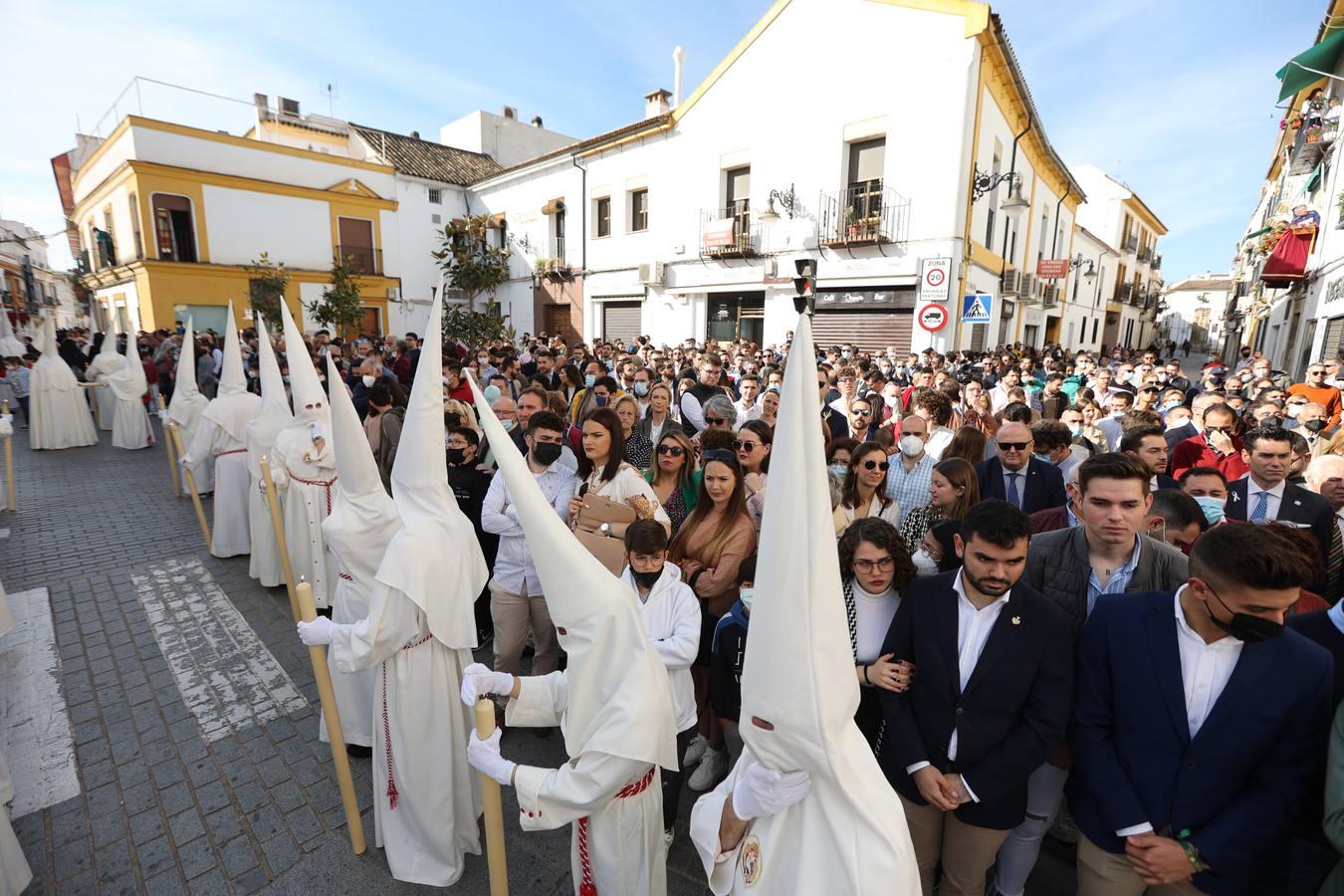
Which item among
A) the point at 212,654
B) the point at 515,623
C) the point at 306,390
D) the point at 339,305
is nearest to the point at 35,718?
the point at 212,654

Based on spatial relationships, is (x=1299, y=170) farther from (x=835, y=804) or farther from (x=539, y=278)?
(x=539, y=278)

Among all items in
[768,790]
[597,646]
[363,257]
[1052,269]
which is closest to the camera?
[768,790]

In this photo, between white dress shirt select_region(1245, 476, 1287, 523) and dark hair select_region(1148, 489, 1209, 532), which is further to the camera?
white dress shirt select_region(1245, 476, 1287, 523)

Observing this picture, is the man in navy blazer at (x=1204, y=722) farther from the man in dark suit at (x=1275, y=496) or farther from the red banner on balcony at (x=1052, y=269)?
the red banner on balcony at (x=1052, y=269)

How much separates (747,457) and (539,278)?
69.6 ft

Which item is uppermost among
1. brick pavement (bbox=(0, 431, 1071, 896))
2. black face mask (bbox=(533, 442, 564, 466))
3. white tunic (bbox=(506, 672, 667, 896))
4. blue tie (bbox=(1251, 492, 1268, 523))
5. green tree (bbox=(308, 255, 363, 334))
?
green tree (bbox=(308, 255, 363, 334))

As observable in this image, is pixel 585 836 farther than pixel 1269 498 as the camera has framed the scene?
No

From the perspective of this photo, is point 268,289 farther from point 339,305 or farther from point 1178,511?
point 1178,511

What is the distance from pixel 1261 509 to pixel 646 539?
3736 millimetres

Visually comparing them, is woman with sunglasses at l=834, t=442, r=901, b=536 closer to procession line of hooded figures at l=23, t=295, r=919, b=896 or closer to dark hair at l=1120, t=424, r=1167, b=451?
dark hair at l=1120, t=424, r=1167, b=451

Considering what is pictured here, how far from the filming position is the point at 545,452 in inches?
160

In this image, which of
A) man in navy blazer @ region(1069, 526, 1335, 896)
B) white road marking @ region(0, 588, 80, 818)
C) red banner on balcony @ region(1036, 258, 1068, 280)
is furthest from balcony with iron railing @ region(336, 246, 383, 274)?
man in navy blazer @ region(1069, 526, 1335, 896)

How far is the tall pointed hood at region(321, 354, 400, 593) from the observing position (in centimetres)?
306

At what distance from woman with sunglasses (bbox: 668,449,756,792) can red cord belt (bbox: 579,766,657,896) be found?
1252 millimetres
